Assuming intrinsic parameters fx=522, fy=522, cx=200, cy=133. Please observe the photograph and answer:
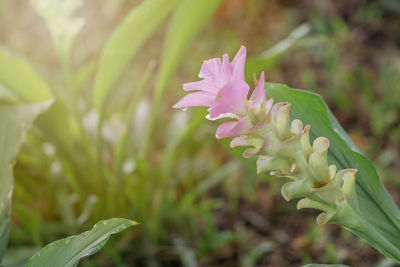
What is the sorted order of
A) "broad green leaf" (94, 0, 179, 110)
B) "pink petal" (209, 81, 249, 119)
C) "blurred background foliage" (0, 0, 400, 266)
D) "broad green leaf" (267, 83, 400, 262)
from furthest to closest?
"blurred background foliage" (0, 0, 400, 266) → "broad green leaf" (94, 0, 179, 110) → "broad green leaf" (267, 83, 400, 262) → "pink petal" (209, 81, 249, 119)

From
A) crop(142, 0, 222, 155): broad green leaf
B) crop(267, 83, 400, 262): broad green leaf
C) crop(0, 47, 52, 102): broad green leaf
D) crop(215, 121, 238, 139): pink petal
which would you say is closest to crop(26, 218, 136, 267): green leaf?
crop(215, 121, 238, 139): pink petal

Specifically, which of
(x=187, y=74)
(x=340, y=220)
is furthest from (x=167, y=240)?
(x=187, y=74)

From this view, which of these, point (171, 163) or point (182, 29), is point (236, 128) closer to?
point (182, 29)

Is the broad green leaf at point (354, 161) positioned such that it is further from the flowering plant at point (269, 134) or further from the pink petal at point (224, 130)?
the pink petal at point (224, 130)

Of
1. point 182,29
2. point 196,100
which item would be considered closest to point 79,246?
point 196,100

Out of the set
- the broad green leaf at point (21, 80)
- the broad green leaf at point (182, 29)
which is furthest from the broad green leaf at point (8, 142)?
the broad green leaf at point (182, 29)

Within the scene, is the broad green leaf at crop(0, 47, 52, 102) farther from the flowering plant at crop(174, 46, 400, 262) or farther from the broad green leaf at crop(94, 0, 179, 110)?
the flowering plant at crop(174, 46, 400, 262)
